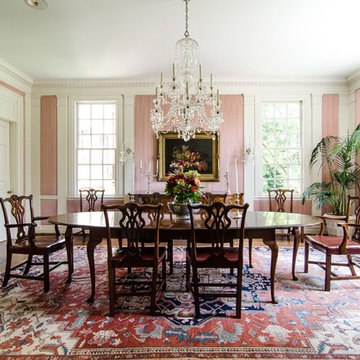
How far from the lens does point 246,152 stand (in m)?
5.22

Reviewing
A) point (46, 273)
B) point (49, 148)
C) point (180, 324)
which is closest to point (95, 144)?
point (49, 148)

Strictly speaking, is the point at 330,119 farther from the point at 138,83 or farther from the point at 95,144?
the point at 95,144

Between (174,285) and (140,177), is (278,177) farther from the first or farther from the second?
(174,285)

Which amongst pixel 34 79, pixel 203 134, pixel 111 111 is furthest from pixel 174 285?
pixel 34 79

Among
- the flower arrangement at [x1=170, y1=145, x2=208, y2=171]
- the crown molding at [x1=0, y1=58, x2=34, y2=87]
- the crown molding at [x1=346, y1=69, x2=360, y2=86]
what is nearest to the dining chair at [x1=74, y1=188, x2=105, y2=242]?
the flower arrangement at [x1=170, y1=145, x2=208, y2=171]

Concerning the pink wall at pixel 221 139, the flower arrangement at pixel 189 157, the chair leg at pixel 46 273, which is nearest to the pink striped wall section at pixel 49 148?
the pink wall at pixel 221 139

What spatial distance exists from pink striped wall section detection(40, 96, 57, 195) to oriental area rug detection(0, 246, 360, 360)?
290 cm

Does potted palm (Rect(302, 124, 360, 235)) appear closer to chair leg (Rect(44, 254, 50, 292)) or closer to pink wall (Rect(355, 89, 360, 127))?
pink wall (Rect(355, 89, 360, 127))

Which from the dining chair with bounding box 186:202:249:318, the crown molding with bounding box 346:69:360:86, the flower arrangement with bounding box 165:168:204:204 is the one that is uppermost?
the crown molding with bounding box 346:69:360:86

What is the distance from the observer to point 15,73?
15.8 feet

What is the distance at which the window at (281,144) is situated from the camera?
5.41 metres

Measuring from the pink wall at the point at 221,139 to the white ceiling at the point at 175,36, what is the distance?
0.61 meters

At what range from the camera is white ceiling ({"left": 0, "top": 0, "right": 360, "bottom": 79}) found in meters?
3.05

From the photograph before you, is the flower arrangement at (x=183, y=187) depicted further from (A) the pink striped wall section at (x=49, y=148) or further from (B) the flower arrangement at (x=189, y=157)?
(A) the pink striped wall section at (x=49, y=148)
